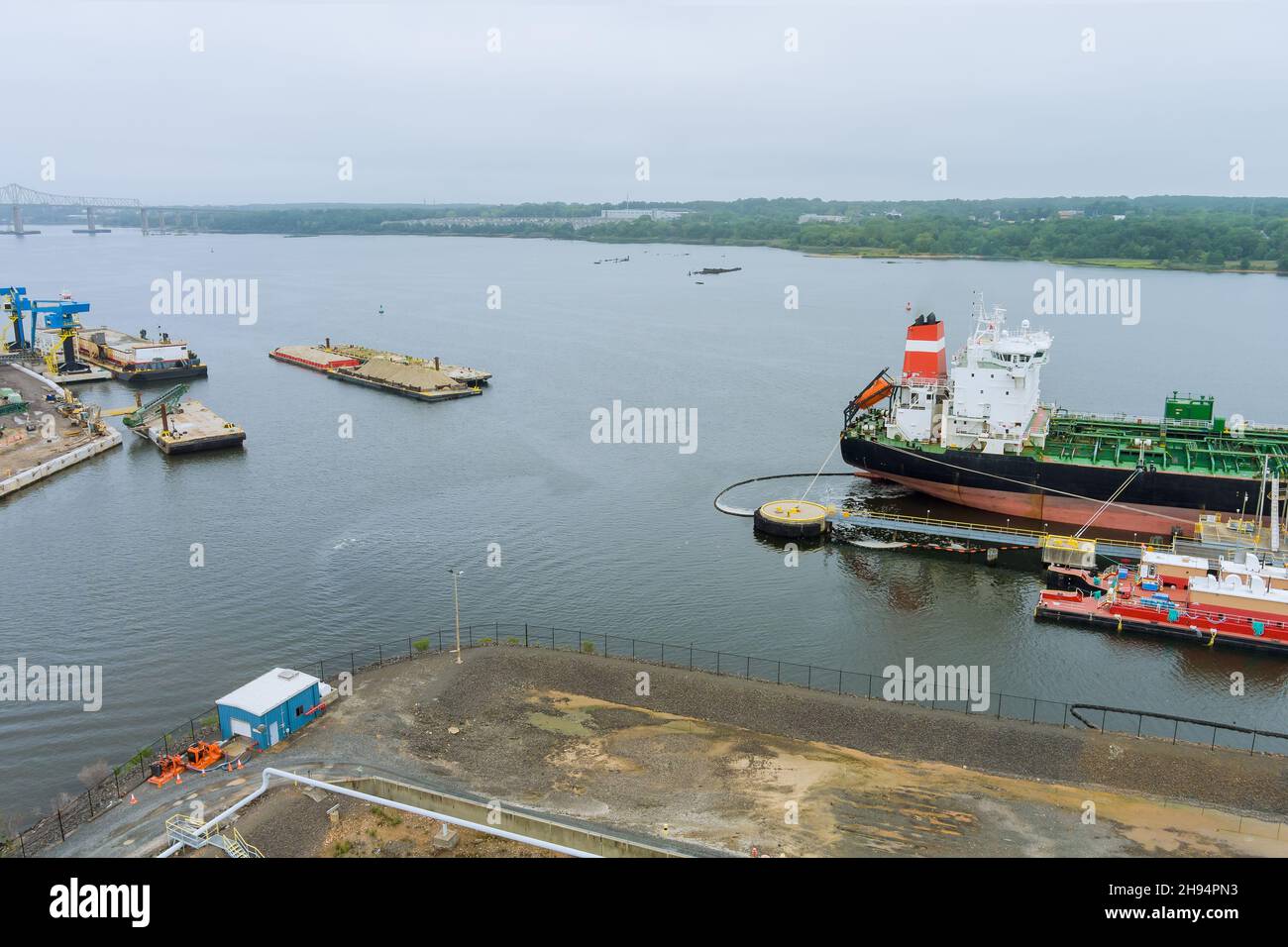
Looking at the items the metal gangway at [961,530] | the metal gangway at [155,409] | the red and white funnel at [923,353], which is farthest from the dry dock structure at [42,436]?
the red and white funnel at [923,353]

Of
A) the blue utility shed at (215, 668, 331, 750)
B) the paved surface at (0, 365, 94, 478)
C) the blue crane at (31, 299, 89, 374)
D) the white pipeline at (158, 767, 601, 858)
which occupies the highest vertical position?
the blue crane at (31, 299, 89, 374)

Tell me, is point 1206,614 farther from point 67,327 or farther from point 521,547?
point 67,327

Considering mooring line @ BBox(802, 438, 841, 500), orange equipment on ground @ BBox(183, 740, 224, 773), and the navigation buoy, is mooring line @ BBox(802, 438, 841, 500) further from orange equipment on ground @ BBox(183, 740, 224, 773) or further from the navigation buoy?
orange equipment on ground @ BBox(183, 740, 224, 773)

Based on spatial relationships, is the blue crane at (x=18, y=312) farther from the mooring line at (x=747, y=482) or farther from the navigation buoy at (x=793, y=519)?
the navigation buoy at (x=793, y=519)

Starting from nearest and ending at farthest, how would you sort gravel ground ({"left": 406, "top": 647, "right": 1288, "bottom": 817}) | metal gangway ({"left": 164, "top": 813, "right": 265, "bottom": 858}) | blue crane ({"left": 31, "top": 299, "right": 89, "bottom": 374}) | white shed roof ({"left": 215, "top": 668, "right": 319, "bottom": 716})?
metal gangway ({"left": 164, "top": 813, "right": 265, "bottom": 858}), gravel ground ({"left": 406, "top": 647, "right": 1288, "bottom": 817}), white shed roof ({"left": 215, "top": 668, "right": 319, "bottom": 716}), blue crane ({"left": 31, "top": 299, "right": 89, "bottom": 374})

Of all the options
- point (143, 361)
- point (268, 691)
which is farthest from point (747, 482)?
point (143, 361)

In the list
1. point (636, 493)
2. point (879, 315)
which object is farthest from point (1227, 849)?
point (879, 315)

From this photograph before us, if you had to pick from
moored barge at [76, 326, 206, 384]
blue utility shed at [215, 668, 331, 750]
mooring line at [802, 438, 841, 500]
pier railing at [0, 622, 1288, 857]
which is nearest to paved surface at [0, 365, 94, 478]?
moored barge at [76, 326, 206, 384]
